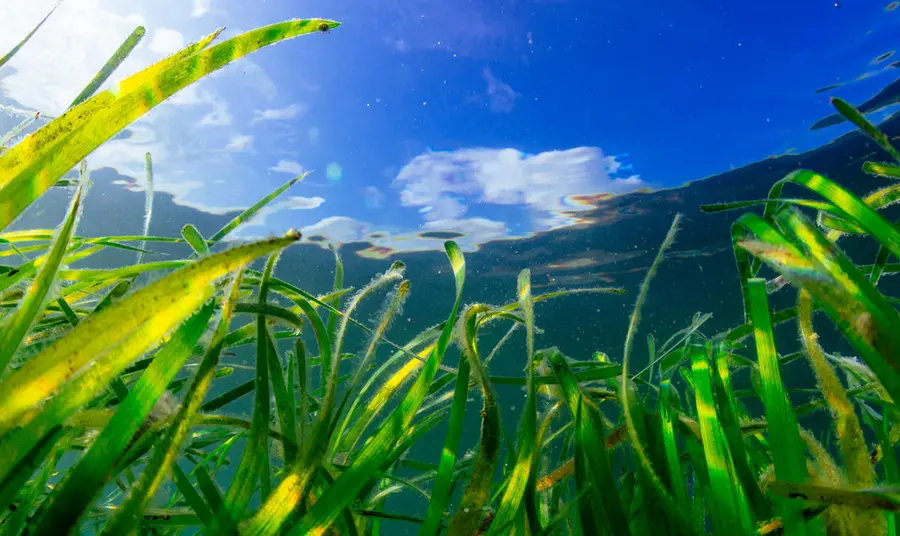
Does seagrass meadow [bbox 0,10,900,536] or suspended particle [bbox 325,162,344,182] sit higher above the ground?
suspended particle [bbox 325,162,344,182]

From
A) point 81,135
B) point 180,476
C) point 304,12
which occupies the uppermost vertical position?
point 304,12

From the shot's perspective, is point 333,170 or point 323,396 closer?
point 323,396

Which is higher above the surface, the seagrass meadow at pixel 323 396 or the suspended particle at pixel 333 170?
the suspended particle at pixel 333 170

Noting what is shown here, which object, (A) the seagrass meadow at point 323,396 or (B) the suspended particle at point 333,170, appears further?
(B) the suspended particle at point 333,170

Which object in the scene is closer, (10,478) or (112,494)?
(10,478)

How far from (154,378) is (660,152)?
38.7ft

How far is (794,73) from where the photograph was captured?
30.9 feet

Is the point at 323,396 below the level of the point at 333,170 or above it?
below

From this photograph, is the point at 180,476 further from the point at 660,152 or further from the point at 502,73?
the point at 660,152

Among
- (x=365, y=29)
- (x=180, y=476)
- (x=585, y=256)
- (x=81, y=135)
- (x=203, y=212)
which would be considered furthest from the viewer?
(x=585, y=256)

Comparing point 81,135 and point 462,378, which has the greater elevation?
point 81,135

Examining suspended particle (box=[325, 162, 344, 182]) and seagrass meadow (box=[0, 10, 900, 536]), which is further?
suspended particle (box=[325, 162, 344, 182])

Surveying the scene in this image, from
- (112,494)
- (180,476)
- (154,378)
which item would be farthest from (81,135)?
(112,494)

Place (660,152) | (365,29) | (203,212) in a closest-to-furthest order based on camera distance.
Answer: (365,29) < (660,152) < (203,212)
